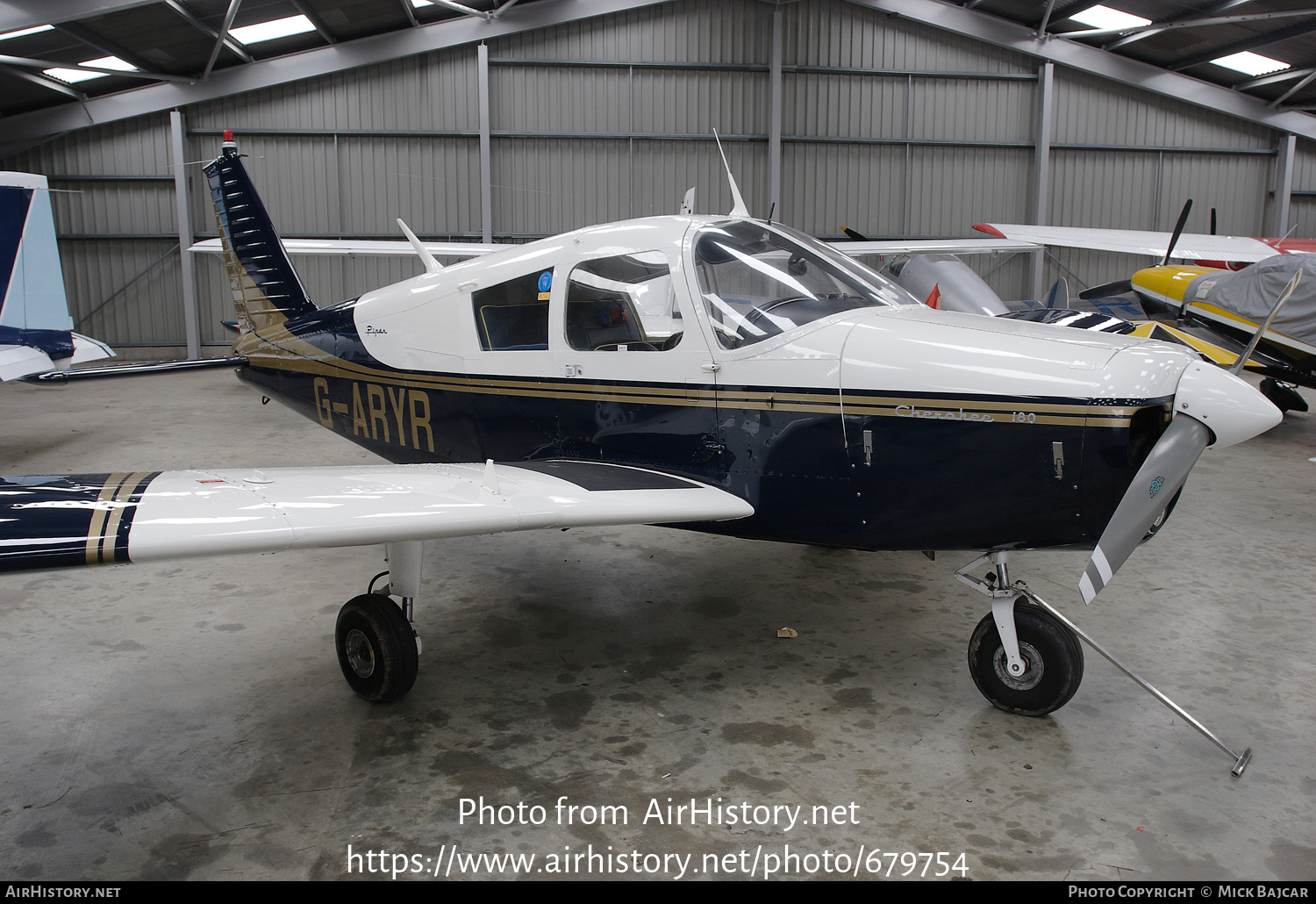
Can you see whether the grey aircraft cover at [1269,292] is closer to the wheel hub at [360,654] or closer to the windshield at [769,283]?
the windshield at [769,283]

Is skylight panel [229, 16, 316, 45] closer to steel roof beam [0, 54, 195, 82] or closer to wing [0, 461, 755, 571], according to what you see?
steel roof beam [0, 54, 195, 82]

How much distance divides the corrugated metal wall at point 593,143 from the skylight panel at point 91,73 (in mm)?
1511

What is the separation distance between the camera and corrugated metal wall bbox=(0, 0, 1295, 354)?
696 inches

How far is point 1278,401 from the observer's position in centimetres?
1089

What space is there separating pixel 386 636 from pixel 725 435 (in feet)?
5.58

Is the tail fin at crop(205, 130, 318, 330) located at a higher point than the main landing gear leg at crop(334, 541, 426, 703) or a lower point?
higher

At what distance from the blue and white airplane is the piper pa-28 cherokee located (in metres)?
5.98

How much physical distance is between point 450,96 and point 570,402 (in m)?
15.7

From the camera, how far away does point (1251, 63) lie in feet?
58.4

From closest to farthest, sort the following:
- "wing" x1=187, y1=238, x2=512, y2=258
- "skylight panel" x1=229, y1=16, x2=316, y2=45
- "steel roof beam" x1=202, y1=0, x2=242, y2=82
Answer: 1. "wing" x1=187, y1=238, x2=512, y2=258
2. "steel roof beam" x1=202, y1=0, x2=242, y2=82
3. "skylight panel" x1=229, y1=16, x2=316, y2=45

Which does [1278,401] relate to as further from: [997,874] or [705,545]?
[997,874]

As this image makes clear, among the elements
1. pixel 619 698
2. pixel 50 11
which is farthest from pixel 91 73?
pixel 619 698

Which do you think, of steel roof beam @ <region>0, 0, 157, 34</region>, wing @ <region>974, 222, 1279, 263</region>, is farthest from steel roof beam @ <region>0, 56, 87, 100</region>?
wing @ <region>974, 222, 1279, 263</region>

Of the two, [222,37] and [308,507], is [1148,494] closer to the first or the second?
[308,507]
